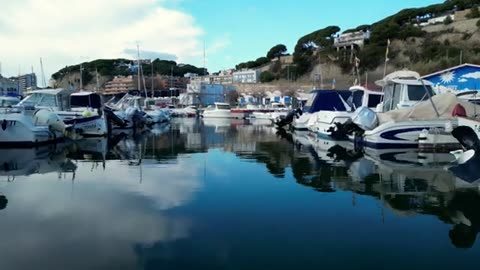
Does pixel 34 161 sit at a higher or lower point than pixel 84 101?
lower

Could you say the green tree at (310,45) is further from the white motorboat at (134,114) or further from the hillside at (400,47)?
the white motorboat at (134,114)

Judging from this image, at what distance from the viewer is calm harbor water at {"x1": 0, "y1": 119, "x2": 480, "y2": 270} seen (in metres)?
4.88

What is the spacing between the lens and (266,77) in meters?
117

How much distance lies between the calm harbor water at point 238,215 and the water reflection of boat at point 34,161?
2.8 inches

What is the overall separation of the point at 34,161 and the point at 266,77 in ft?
349

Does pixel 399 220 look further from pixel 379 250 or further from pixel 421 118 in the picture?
pixel 421 118

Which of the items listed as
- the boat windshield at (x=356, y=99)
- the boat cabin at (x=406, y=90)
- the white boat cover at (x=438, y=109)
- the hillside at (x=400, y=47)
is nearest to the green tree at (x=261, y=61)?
the hillside at (x=400, y=47)

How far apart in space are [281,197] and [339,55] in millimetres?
91202

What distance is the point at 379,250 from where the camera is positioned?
5.10 meters

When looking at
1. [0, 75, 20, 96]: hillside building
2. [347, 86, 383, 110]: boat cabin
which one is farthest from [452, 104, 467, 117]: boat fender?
[0, 75, 20, 96]: hillside building

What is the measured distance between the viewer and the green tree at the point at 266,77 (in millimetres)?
115000

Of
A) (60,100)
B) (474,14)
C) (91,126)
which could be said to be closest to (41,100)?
(60,100)

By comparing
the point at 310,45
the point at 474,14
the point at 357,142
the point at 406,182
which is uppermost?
the point at 474,14

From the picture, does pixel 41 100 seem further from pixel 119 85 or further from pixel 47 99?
pixel 119 85
